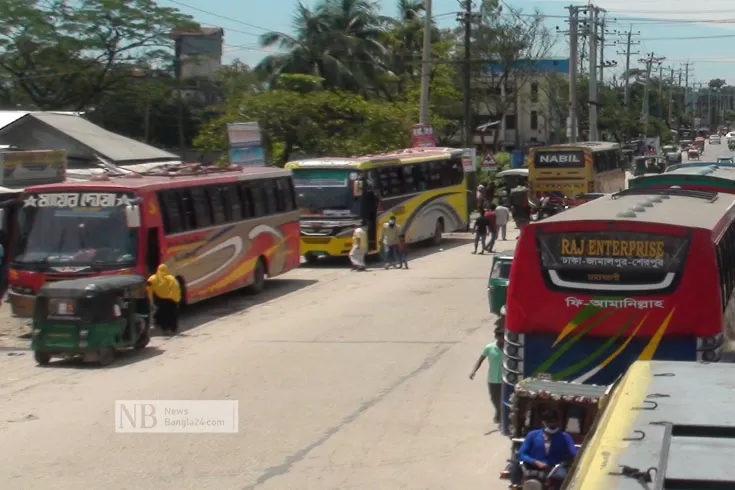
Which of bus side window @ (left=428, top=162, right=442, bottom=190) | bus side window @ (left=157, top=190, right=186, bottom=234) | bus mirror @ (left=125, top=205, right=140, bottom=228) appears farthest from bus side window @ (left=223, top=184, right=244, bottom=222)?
bus side window @ (left=428, top=162, right=442, bottom=190)

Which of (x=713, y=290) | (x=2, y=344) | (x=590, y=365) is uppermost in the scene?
(x=713, y=290)

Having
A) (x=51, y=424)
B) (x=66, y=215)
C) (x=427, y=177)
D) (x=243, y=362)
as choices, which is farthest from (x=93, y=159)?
(x=51, y=424)

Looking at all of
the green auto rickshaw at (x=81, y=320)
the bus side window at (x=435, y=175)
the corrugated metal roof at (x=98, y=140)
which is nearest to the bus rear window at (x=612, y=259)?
the green auto rickshaw at (x=81, y=320)

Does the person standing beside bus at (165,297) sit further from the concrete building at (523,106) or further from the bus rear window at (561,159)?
the concrete building at (523,106)

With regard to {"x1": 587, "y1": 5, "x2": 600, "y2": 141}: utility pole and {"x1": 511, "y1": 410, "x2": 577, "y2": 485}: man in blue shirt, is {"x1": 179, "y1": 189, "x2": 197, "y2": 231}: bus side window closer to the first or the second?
{"x1": 511, "y1": 410, "x2": 577, "y2": 485}: man in blue shirt

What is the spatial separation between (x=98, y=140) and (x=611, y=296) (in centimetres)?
2499

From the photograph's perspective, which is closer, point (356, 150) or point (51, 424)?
point (51, 424)

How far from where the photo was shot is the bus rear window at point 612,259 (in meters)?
10.1

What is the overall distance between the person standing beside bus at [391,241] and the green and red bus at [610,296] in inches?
732

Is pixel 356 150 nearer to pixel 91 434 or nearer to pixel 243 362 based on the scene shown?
pixel 243 362

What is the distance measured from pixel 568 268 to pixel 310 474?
3.07 meters

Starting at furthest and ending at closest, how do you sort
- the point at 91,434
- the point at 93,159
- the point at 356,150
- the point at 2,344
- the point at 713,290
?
the point at 356,150 < the point at 93,159 < the point at 2,344 < the point at 91,434 < the point at 713,290

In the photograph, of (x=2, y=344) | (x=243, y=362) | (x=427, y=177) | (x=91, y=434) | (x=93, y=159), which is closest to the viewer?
(x=91, y=434)

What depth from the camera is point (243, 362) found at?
16.4 meters
